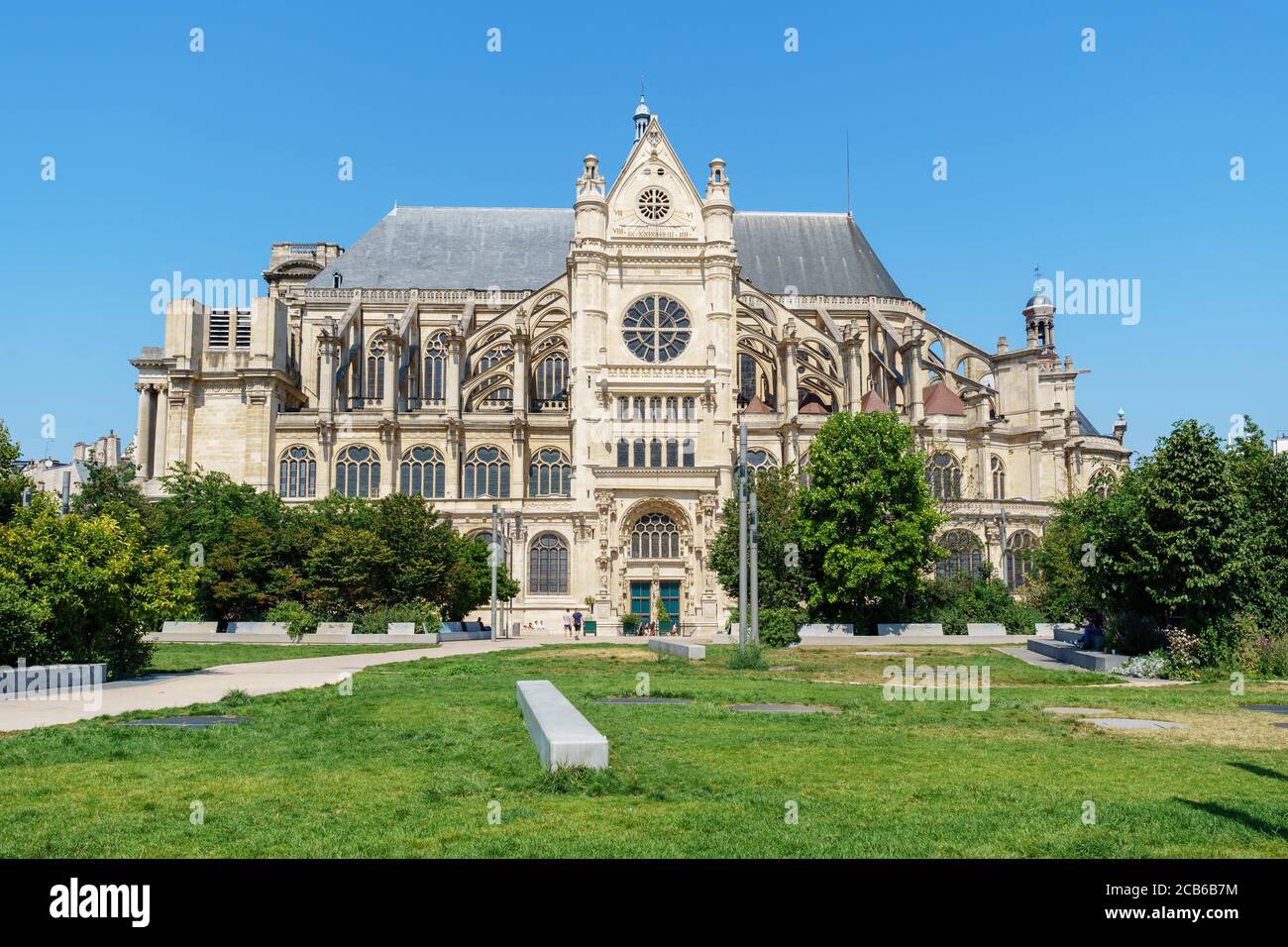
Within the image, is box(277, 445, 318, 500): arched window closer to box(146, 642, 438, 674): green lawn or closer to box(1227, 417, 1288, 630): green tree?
box(146, 642, 438, 674): green lawn

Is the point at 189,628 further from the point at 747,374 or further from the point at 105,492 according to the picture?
the point at 747,374

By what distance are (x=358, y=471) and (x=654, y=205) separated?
2178cm

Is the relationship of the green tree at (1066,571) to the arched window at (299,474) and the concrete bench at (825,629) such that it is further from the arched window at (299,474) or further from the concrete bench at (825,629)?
the arched window at (299,474)

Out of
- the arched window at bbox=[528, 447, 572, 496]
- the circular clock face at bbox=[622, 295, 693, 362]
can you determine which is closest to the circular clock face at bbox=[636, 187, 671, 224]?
the circular clock face at bbox=[622, 295, 693, 362]

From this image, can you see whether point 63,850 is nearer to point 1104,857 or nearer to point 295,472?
point 1104,857

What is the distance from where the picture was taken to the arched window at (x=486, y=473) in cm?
5941

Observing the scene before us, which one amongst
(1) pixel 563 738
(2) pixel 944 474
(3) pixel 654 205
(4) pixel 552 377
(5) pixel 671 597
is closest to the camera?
(1) pixel 563 738

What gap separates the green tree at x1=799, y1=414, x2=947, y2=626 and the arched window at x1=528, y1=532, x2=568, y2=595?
15.4 meters

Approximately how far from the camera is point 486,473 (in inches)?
2343

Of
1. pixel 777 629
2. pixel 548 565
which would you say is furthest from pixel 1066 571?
pixel 548 565

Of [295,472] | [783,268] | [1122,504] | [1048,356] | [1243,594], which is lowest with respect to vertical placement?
[1243,594]
